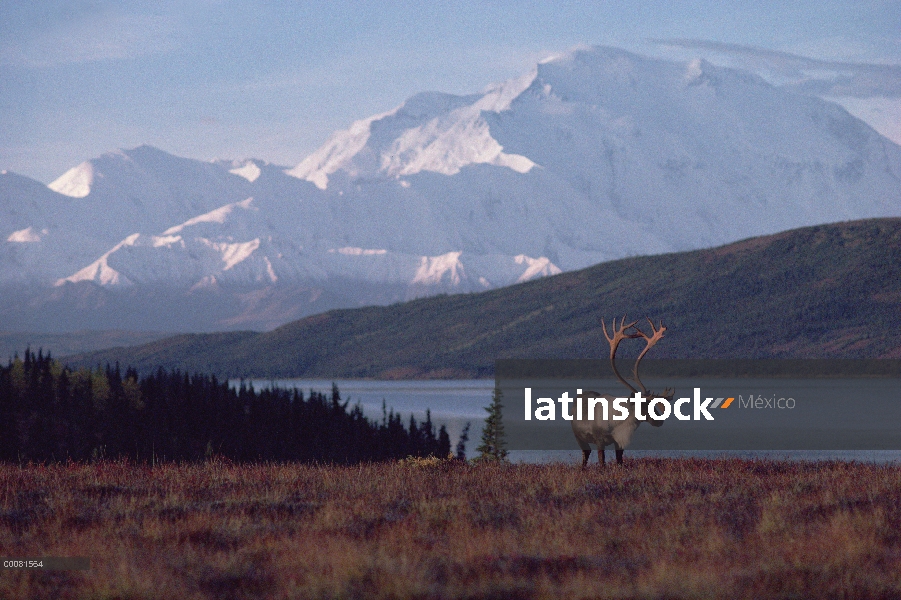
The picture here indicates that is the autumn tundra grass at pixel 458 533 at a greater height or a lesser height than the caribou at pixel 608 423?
lesser

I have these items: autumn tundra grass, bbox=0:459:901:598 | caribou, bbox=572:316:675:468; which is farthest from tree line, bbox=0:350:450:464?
autumn tundra grass, bbox=0:459:901:598

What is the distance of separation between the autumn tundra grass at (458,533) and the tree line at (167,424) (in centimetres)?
5683

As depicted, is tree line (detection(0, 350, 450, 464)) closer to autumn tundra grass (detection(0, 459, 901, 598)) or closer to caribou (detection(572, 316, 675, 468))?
caribou (detection(572, 316, 675, 468))

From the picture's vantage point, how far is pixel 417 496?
1986 centimetres

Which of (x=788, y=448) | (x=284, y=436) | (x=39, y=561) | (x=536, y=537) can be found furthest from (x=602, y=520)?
(x=284, y=436)

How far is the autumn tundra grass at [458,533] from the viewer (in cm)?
1309

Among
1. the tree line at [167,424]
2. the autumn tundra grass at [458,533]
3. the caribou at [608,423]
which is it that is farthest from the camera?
the tree line at [167,424]

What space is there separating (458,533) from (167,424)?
86.6 metres

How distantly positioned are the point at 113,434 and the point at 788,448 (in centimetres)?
5403

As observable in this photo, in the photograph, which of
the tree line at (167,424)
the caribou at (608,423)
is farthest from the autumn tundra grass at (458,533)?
the tree line at (167,424)

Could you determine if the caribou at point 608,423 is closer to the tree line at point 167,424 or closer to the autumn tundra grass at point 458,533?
the autumn tundra grass at point 458,533

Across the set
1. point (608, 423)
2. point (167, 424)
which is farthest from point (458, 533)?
point (167, 424)

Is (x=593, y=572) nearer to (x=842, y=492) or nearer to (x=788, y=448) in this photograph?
(x=842, y=492)

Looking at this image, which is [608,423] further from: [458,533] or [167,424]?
[167,424]
